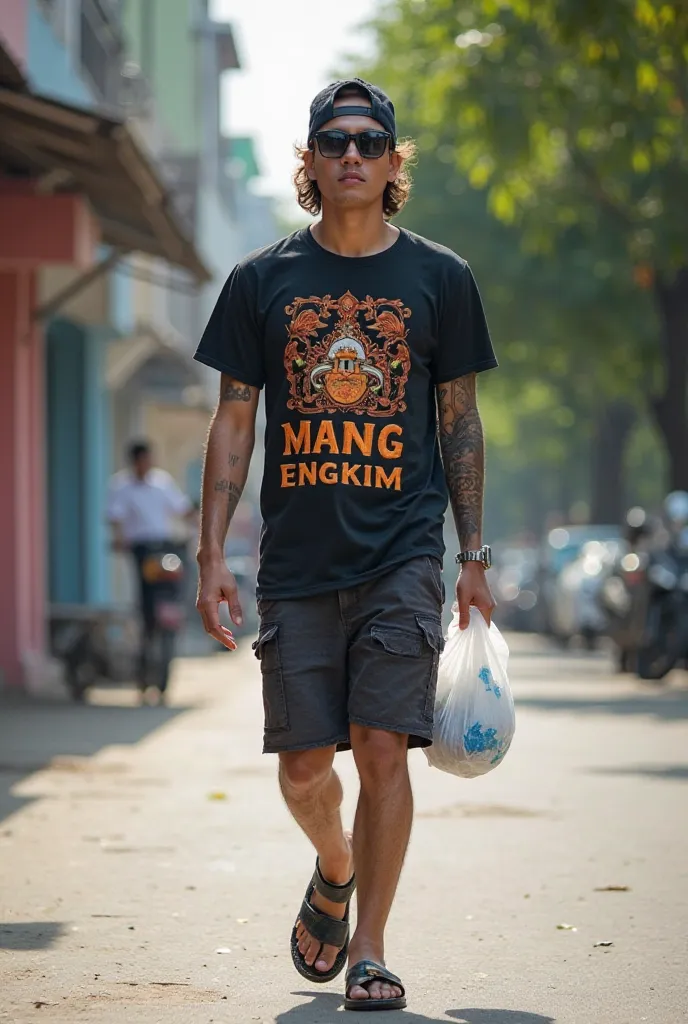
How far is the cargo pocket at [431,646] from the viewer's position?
5312mm

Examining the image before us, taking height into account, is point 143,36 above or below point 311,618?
above

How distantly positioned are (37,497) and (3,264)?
108 inches

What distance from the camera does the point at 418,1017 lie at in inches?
196

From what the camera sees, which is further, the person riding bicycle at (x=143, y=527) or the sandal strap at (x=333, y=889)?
the person riding bicycle at (x=143, y=527)

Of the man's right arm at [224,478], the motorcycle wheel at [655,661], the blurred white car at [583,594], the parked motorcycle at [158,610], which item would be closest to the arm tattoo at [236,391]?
the man's right arm at [224,478]

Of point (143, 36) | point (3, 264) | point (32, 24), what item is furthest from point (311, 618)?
point (143, 36)

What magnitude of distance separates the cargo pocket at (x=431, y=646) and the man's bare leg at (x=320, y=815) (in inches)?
9.6

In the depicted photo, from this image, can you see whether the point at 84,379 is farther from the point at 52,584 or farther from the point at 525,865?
the point at 525,865

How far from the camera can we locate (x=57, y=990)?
17.1 ft

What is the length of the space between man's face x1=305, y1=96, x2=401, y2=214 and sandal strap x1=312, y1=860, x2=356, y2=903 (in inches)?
63.4

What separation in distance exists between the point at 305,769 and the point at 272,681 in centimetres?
22

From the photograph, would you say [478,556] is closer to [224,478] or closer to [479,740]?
[479,740]

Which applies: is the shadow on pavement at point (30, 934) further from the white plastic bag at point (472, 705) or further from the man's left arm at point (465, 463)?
the man's left arm at point (465, 463)

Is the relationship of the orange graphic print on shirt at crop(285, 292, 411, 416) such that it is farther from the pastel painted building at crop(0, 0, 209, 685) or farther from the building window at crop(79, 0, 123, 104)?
the building window at crop(79, 0, 123, 104)
